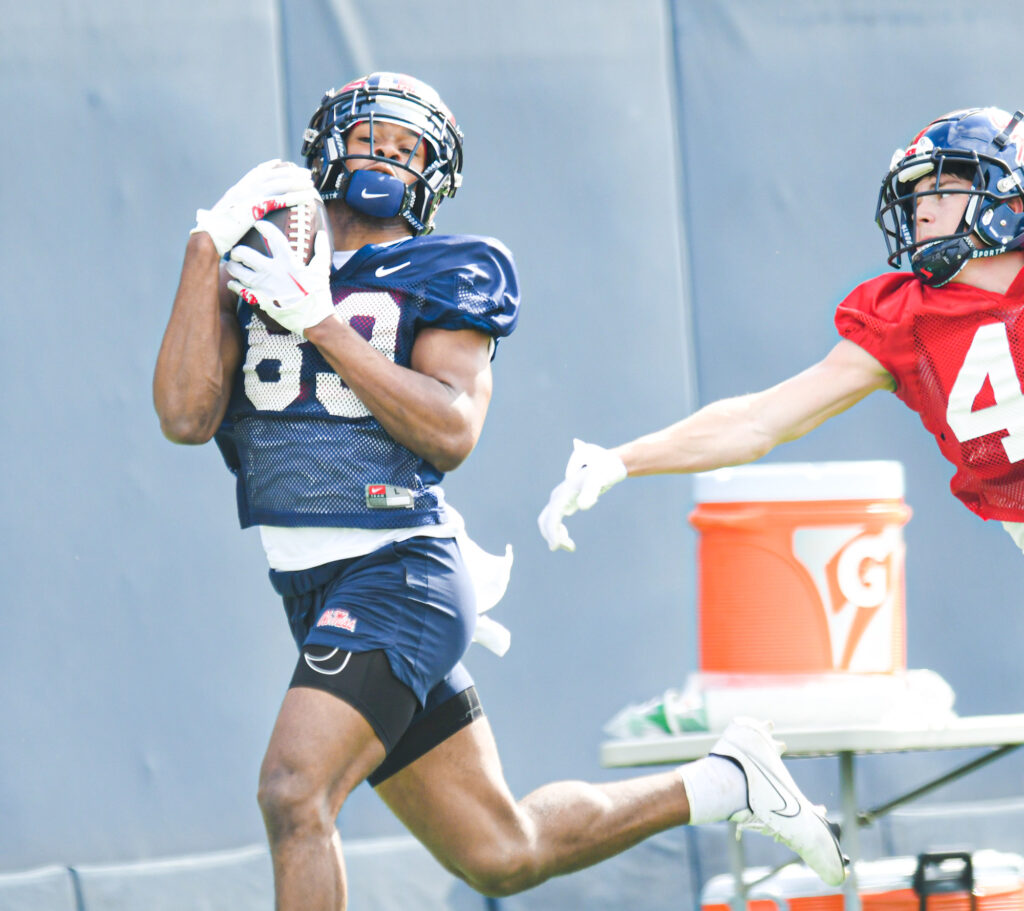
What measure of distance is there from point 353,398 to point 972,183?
47.7 inches

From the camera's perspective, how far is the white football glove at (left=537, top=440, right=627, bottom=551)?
2.51 metres

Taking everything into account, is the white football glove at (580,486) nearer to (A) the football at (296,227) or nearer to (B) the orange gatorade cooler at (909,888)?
(A) the football at (296,227)

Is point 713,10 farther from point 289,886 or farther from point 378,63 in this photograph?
point 289,886

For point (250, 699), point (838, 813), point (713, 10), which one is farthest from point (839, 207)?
point (250, 699)

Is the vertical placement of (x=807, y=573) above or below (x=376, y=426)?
below

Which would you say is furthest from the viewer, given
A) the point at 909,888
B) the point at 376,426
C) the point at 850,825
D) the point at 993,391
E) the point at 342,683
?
the point at 909,888

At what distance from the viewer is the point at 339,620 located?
2.33m

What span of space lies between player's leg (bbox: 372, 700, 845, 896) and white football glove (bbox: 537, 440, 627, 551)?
39cm

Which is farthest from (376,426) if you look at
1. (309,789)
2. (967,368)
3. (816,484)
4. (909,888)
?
(909,888)

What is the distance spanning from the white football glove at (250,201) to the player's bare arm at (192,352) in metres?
0.03

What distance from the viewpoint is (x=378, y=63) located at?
3.90m

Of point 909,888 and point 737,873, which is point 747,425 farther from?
point 909,888

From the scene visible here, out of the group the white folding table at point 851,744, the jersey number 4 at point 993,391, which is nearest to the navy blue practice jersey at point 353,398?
the white folding table at point 851,744

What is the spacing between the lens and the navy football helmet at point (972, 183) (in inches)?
101
